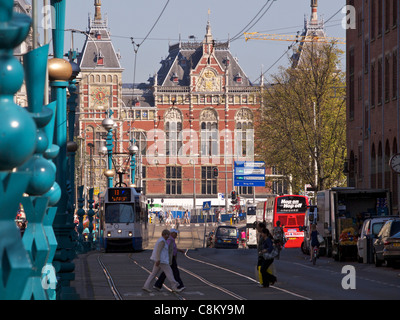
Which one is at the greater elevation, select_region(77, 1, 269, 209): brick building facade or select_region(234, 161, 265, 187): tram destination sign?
select_region(77, 1, 269, 209): brick building facade

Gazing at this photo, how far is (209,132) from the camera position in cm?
12306

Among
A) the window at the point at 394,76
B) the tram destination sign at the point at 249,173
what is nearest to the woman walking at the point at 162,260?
the window at the point at 394,76

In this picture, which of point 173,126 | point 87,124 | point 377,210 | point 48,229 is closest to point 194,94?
point 173,126

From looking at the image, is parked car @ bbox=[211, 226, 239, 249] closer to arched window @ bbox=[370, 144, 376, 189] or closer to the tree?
the tree

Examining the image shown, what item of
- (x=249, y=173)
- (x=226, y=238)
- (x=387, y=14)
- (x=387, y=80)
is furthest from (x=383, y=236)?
(x=249, y=173)

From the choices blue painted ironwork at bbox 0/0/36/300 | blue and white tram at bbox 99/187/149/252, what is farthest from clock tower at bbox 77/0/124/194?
blue painted ironwork at bbox 0/0/36/300

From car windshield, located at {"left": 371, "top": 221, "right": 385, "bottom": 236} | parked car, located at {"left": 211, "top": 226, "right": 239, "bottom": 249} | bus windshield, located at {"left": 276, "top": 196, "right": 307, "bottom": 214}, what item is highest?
bus windshield, located at {"left": 276, "top": 196, "right": 307, "bottom": 214}

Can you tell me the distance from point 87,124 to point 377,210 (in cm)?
8243

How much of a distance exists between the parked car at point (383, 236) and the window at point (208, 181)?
9002cm

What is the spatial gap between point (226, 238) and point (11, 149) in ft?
183

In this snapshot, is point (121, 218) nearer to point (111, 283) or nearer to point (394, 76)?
point (394, 76)

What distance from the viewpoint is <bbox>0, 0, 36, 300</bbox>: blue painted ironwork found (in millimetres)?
5742
